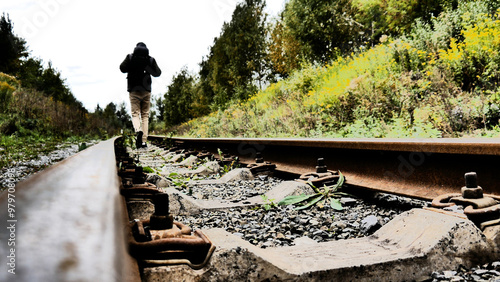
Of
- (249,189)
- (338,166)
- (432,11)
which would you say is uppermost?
(432,11)

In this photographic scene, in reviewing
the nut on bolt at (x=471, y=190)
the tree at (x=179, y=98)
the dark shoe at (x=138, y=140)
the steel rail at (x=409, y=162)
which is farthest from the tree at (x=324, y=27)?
the tree at (x=179, y=98)

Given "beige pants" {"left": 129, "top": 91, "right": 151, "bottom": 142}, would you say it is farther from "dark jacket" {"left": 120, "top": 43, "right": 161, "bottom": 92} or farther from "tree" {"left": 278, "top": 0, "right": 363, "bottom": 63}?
"tree" {"left": 278, "top": 0, "right": 363, "bottom": 63}

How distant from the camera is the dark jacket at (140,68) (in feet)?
26.2

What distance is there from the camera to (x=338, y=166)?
3.18m

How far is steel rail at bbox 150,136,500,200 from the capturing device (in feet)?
6.27

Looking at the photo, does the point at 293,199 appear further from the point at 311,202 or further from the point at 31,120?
the point at 31,120

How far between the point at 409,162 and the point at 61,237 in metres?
2.37

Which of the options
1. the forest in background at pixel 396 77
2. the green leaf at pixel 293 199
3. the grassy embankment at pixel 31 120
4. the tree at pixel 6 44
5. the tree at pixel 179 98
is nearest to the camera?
the green leaf at pixel 293 199

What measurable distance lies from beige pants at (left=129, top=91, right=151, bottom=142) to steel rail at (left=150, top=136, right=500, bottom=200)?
5.58 meters

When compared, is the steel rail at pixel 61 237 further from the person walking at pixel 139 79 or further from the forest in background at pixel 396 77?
the person walking at pixel 139 79

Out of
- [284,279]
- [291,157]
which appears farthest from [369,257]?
[291,157]

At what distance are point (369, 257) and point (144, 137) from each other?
859cm

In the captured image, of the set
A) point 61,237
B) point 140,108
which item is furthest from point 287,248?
point 140,108

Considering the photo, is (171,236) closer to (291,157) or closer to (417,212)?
(417,212)
